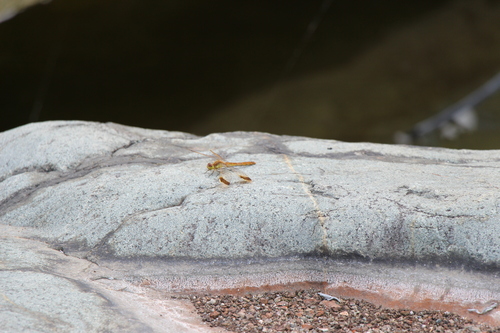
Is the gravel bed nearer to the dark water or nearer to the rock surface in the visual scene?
the rock surface

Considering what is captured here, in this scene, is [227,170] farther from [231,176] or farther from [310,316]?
[310,316]

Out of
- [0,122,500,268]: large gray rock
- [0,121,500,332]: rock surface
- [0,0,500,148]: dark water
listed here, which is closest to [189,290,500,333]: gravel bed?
[0,121,500,332]: rock surface

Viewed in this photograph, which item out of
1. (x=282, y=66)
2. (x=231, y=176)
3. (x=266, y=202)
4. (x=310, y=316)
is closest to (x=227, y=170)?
(x=231, y=176)

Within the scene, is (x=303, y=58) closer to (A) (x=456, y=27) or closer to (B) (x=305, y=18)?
(B) (x=305, y=18)

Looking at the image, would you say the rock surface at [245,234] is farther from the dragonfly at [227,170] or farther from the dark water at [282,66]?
the dark water at [282,66]

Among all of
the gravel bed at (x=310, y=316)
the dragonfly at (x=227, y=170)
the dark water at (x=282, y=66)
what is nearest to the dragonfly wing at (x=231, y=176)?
the dragonfly at (x=227, y=170)

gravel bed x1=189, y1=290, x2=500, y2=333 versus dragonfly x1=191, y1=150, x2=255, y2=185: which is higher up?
dragonfly x1=191, y1=150, x2=255, y2=185
